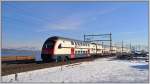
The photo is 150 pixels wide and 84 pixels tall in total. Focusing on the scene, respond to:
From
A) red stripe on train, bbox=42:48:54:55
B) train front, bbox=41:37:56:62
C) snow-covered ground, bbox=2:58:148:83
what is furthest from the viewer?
train front, bbox=41:37:56:62

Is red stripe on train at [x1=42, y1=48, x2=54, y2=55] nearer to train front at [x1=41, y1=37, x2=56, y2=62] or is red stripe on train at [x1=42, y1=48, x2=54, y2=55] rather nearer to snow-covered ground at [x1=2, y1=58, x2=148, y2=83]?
train front at [x1=41, y1=37, x2=56, y2=62]

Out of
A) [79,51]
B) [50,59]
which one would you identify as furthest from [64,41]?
[79,51]

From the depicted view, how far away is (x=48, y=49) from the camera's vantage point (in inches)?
1262

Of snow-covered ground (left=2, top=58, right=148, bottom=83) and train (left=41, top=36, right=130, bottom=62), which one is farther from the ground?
train (left=41, top=36, right=130, bottom=62)

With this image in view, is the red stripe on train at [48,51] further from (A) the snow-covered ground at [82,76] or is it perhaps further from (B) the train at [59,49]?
(A) the snow-covered ground at [82,76]

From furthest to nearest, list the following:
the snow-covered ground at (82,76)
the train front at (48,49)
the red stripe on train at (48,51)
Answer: the train front at (48,49)
the red stripe on train at (48,51)
the snow-covered ground at (82,76)

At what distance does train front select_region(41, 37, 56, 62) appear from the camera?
3157 centimetres

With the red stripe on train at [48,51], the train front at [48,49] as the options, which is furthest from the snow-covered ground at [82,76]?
the train front at [48,49]

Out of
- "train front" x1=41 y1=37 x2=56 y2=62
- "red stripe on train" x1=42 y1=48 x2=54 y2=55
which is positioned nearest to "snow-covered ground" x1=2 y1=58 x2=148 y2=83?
"red stripe on train" x1=42 y1=48 x2=54 y2=55

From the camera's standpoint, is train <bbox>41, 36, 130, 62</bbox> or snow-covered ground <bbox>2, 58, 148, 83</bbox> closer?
snow-covered ground <bbox>2, 58, 148, 83</bbox>

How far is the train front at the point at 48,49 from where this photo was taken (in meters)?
31.6

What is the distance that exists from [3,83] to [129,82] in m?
Answer: 7.82

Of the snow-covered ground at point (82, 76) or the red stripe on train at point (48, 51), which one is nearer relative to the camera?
the snow-covered ground at point (82, 76)

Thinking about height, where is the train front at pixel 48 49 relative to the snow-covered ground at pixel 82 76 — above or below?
above
